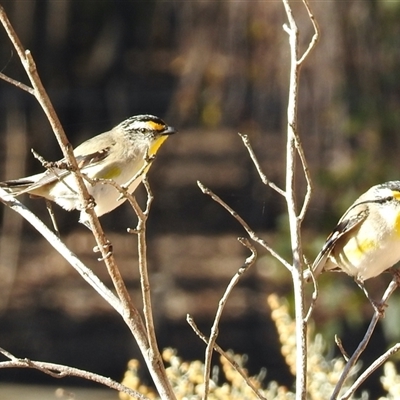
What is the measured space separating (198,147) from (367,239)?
8593 millimetres

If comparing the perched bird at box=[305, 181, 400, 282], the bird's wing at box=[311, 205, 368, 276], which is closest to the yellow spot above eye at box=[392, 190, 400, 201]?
the perched bird at box=[305, 181, 400, 282]

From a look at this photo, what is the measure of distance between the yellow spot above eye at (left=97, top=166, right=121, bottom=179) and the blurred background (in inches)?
69.6

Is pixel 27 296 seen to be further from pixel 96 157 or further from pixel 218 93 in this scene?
pixel 96 157

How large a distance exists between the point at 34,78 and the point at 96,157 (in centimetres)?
171

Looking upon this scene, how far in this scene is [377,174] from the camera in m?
5.23

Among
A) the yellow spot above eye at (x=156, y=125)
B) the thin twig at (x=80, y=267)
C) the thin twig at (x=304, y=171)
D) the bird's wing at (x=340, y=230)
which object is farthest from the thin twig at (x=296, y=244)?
the yellow spot above eye at (x=156, y=125)

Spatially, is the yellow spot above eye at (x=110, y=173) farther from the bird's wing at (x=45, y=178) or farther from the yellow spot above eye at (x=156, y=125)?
the yellow spot above eye at (x=156, y=125)

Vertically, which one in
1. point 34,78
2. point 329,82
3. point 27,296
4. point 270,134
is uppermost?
point 34,78

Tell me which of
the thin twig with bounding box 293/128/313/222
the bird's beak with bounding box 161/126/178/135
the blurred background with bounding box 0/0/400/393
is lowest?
the blurred background with bounding box 0/0/400/393

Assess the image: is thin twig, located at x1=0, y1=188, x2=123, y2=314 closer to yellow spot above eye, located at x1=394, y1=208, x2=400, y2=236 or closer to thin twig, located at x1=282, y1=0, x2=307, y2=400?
thin twig, located at x1=282, y1=0, x2=307, y2=400

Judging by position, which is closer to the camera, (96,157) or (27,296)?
(96,157)

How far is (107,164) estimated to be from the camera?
334 cm

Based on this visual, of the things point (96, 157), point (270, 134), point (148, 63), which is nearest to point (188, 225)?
point (270, 134)

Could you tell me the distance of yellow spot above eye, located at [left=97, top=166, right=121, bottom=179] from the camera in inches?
129
